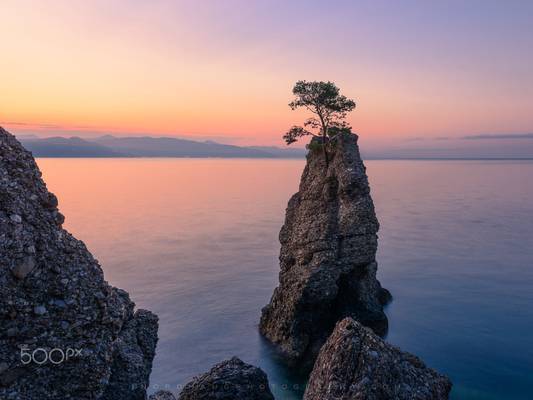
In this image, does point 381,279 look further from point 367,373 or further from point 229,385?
point 367,373

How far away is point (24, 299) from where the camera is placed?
11.4m

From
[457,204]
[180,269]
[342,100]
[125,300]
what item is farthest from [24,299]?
[457,204]

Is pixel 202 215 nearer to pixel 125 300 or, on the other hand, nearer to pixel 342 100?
pixel 342 100

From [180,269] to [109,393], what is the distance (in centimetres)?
5726

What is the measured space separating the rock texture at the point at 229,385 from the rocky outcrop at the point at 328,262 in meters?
13.7

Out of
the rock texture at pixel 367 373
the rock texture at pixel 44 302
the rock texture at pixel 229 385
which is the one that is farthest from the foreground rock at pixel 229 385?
the rock texture at pixel 44 302

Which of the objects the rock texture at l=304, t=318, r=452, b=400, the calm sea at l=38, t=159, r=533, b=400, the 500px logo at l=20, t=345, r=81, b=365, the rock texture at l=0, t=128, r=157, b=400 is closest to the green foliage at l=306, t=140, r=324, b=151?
the calm sea at l=38, t=159, r=533, b=400

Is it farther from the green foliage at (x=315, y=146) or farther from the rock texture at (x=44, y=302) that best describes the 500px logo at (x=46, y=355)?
the green foliage at (x=315, y=146)

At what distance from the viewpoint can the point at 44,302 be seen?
11.6 m

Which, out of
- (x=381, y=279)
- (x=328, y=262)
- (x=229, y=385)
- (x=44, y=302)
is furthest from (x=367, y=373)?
(x=381, y=279)

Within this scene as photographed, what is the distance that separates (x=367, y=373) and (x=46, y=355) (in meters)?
10.00

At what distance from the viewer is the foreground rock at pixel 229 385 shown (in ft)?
65.4

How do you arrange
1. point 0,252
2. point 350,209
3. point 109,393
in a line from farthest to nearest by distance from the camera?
point 350,209 → point 109,393 → point 0,252

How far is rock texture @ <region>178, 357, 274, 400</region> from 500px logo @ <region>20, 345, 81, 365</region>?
372 inches
